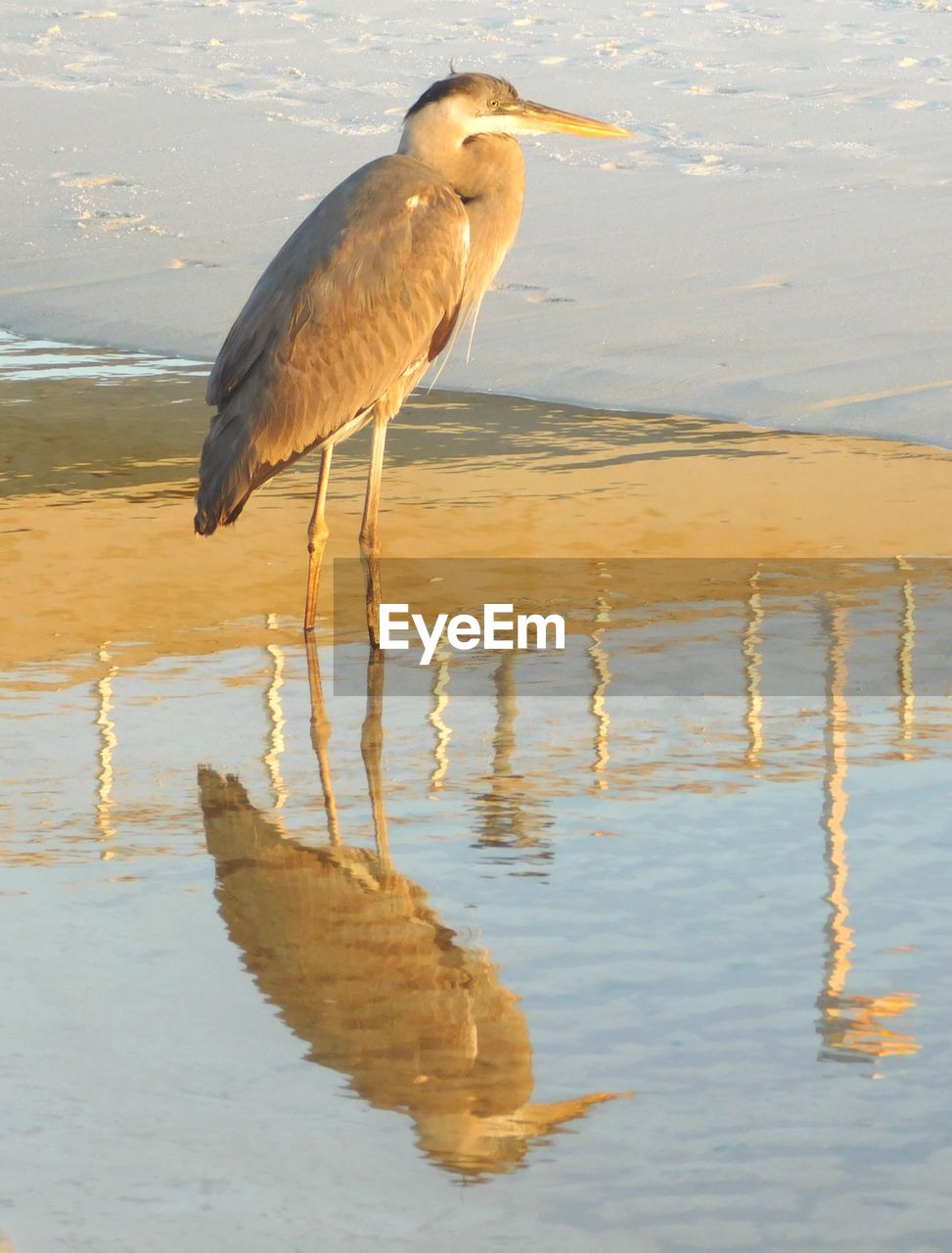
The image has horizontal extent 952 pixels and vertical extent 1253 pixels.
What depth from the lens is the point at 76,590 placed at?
6.65 meters

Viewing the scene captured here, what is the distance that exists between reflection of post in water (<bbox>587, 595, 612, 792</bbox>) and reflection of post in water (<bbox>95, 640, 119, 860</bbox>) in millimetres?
1128

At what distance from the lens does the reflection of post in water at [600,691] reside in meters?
5.04

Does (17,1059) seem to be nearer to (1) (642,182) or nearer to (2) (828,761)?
(2) (828,761)

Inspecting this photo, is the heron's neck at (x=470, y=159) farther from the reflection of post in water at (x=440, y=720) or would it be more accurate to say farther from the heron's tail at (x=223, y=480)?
the reflection of post in water at (x=440, y=720)

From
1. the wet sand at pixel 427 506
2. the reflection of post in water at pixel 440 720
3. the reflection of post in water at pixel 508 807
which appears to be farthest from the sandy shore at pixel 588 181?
the reflection of post in water at pixel 508 807

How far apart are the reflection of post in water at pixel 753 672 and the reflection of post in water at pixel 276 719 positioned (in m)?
1.11

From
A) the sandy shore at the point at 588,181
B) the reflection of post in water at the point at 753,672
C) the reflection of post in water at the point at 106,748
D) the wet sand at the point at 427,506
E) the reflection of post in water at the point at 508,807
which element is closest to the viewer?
the reflection of post in water at the point at 508,807

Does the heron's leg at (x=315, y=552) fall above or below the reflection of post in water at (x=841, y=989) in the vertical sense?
above

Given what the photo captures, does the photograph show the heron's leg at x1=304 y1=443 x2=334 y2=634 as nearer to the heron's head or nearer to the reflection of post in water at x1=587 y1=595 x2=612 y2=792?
the reflection of post in water at x1=587 y1=595 x2=612 y2=792

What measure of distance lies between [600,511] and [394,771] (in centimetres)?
265

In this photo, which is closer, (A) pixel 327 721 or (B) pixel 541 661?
(A) pixel 327 721

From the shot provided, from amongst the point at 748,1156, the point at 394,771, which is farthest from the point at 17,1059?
the point at 394,771

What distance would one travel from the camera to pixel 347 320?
21.6ft

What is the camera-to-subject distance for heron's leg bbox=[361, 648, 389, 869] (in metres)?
4.63
